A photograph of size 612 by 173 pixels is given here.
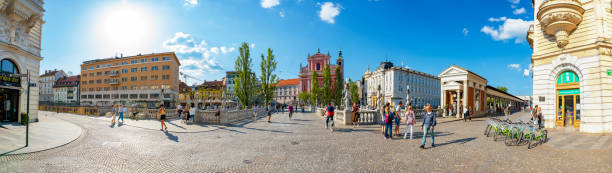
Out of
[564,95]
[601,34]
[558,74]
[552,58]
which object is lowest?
[564,95]

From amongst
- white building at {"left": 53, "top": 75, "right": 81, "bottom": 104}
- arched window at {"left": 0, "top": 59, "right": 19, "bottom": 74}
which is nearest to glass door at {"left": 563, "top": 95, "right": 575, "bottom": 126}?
arched window at {"left": 0, "top": 59, "right": 19, "bottom": 74}

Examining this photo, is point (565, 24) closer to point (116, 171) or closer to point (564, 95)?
point (564, 95)

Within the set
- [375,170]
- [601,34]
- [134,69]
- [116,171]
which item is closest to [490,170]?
[375,170]

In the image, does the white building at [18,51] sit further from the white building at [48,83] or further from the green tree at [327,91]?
the white building at [48,83]

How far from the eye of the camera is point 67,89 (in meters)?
83.6

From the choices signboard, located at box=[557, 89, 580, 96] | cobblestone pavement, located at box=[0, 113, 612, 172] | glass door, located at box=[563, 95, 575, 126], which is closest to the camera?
cobblestone pavement, located at box=[0, 113, 612, 172]

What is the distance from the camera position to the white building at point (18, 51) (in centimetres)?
1409

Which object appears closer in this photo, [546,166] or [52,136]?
[546,166]

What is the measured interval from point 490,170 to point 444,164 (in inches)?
37.0

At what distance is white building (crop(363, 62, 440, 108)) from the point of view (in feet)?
210

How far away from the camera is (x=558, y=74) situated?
1320 centimetres

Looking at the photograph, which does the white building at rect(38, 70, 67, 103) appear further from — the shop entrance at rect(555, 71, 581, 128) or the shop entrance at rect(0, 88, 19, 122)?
the shop entrance at rect(555, 71, 581, 128)

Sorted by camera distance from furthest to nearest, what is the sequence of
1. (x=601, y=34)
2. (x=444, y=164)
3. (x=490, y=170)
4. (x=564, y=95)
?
1. (x=564, y=95)
2. (x=601, y=34)
3. (x=444, y=164)
4. (x=490, y=170)

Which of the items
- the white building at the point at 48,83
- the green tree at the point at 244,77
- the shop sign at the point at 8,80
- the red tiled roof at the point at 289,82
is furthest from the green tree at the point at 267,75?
the white building at the point at 48,83
